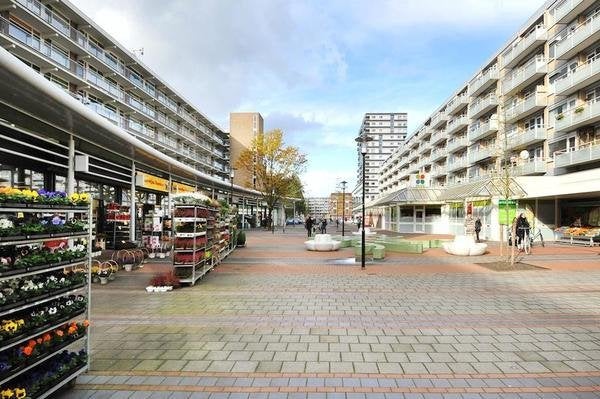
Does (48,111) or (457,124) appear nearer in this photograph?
(48,111)

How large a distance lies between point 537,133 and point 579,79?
5761mm

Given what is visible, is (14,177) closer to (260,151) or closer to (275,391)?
(275,391)

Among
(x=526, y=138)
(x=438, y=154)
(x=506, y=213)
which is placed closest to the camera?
(x=506, y=213)

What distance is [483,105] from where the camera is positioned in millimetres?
44812

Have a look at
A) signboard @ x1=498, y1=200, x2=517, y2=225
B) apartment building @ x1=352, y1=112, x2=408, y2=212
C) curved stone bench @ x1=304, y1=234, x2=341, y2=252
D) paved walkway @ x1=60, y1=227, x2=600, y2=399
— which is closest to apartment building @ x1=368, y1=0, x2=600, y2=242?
signboard @ x1=498, y1=200, x2=517, y2=225

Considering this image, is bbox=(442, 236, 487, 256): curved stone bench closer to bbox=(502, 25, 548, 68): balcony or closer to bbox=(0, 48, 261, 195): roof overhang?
bbox=(0, 48, 261, 195): roof overhang

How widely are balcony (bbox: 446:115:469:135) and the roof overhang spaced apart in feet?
150

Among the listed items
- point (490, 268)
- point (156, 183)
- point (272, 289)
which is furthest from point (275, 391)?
point (156, 183)

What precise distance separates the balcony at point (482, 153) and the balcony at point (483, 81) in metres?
6.91

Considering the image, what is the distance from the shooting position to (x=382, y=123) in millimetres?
161125

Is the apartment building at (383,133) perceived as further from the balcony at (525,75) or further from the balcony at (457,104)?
the balcony at (525,75)

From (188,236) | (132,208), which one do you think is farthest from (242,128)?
(188,236)

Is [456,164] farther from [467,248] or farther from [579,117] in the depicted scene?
[467,248]

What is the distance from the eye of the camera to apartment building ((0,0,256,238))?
981 centimetres
